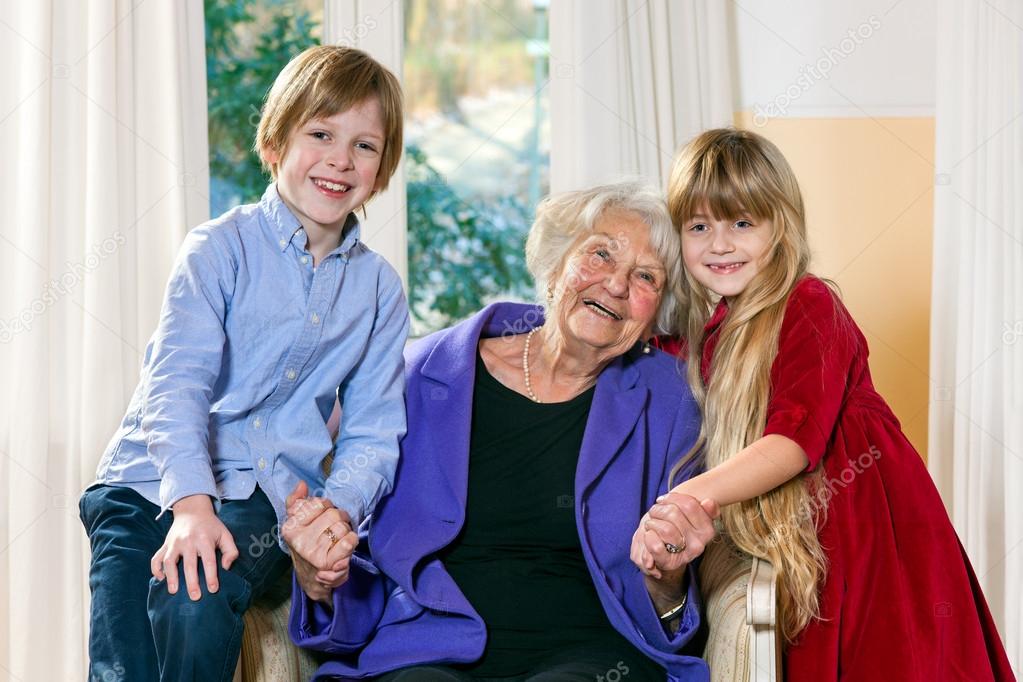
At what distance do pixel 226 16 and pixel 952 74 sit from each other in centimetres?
233

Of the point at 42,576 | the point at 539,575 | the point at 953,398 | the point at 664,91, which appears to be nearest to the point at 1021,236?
the point at 953,398

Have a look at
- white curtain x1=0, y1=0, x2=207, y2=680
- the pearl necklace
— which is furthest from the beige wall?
white curtain x1=0, y1=0, x2=207, y2=680

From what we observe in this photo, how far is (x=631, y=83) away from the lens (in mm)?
3543

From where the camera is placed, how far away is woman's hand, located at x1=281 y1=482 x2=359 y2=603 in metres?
1.72

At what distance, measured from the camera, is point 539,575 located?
6.31 feet

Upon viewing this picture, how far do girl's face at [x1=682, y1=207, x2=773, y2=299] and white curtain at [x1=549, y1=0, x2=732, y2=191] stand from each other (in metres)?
1.42

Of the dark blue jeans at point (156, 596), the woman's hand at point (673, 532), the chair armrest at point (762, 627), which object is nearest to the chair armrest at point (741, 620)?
the chair armrest at point (762, 627)

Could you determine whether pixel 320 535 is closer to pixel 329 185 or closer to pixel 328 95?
pixel 329 185

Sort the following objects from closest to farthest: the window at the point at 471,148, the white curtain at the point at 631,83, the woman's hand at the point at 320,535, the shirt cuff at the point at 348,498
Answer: the woman's hand at the point at 320,535, the shirt cuff at the point at 348,498, the white curtain at the point at 631,83, the window at the point at 471,148

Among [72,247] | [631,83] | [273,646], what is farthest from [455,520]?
[631,83]

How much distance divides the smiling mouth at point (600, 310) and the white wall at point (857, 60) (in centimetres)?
185

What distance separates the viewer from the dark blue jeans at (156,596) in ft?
5.24

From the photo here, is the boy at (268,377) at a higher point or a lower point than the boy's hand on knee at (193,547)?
higher

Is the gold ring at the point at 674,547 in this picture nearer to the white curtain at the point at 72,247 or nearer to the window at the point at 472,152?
the white curtain at the point at 72,247
